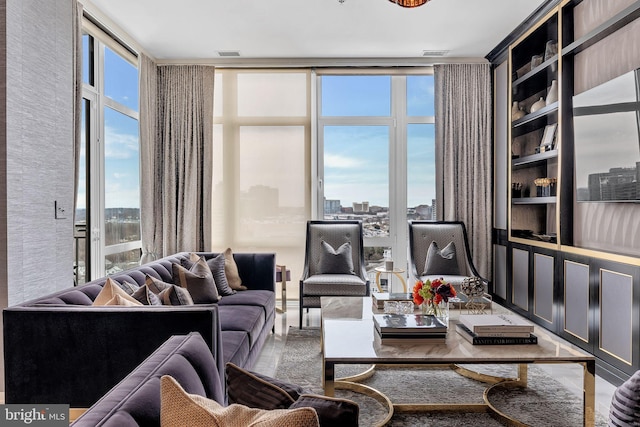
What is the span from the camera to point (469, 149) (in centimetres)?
517

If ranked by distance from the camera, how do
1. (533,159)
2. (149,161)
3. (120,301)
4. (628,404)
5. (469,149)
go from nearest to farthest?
1. (628,404)
2. (120,301)
3. (533,159)
4. (149,161)
5. (469,149)

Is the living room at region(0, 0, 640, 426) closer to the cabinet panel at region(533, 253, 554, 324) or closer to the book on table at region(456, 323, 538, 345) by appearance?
the cabinet panel at region(533, 253, 554, 324)

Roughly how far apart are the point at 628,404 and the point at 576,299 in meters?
2.75

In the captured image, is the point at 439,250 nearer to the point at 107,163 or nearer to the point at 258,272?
the point at 258,272

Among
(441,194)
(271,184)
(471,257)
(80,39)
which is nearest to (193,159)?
(271,184)

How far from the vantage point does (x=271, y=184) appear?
5387mm

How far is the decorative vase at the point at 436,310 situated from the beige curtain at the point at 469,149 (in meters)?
2.57

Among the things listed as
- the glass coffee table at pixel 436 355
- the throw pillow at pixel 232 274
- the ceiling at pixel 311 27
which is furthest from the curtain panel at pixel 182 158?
the glass coffee table at pixel 436 355

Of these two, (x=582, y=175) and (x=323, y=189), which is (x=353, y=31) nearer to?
(x=323, y=189)

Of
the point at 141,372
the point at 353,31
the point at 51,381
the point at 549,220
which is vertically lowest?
the point at 51,381

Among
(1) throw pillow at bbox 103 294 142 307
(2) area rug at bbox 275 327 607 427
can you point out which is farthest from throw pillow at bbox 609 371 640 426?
(1) throw pillow at bbox 103 294 142 307

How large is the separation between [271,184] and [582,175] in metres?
3.21

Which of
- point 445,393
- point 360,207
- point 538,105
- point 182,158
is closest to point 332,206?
point 360,207

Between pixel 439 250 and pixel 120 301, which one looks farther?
pixel 439 250
